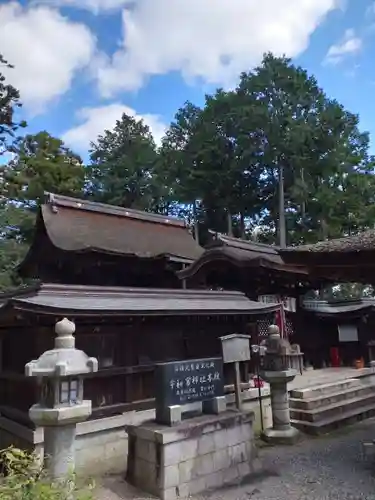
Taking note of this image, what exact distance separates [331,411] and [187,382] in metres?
5.01

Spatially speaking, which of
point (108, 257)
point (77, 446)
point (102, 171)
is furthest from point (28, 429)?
point (102, 171)

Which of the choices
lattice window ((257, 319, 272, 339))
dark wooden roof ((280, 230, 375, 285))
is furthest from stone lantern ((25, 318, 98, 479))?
lattice window ((257, 319, 272, 339))

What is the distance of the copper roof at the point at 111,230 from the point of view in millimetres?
14125

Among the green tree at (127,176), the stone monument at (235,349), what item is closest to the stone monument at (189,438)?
the stone monument at (235,349)

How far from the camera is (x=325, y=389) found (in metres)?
10.5

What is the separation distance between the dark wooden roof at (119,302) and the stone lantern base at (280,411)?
1.81 meters

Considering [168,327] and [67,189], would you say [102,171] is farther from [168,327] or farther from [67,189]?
[168,327]

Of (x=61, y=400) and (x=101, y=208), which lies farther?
(x=101, y=208)

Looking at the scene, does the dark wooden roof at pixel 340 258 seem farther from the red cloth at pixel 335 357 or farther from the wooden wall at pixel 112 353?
the red cloth at pixel 335 357

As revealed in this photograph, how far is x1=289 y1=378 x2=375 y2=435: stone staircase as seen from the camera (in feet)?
29.8

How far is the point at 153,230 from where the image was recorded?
1791 cm

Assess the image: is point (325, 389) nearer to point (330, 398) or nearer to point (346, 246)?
point (330, 398)

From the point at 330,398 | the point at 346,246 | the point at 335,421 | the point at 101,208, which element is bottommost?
the point at 335,421

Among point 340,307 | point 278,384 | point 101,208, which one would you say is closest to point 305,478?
point 278,384
